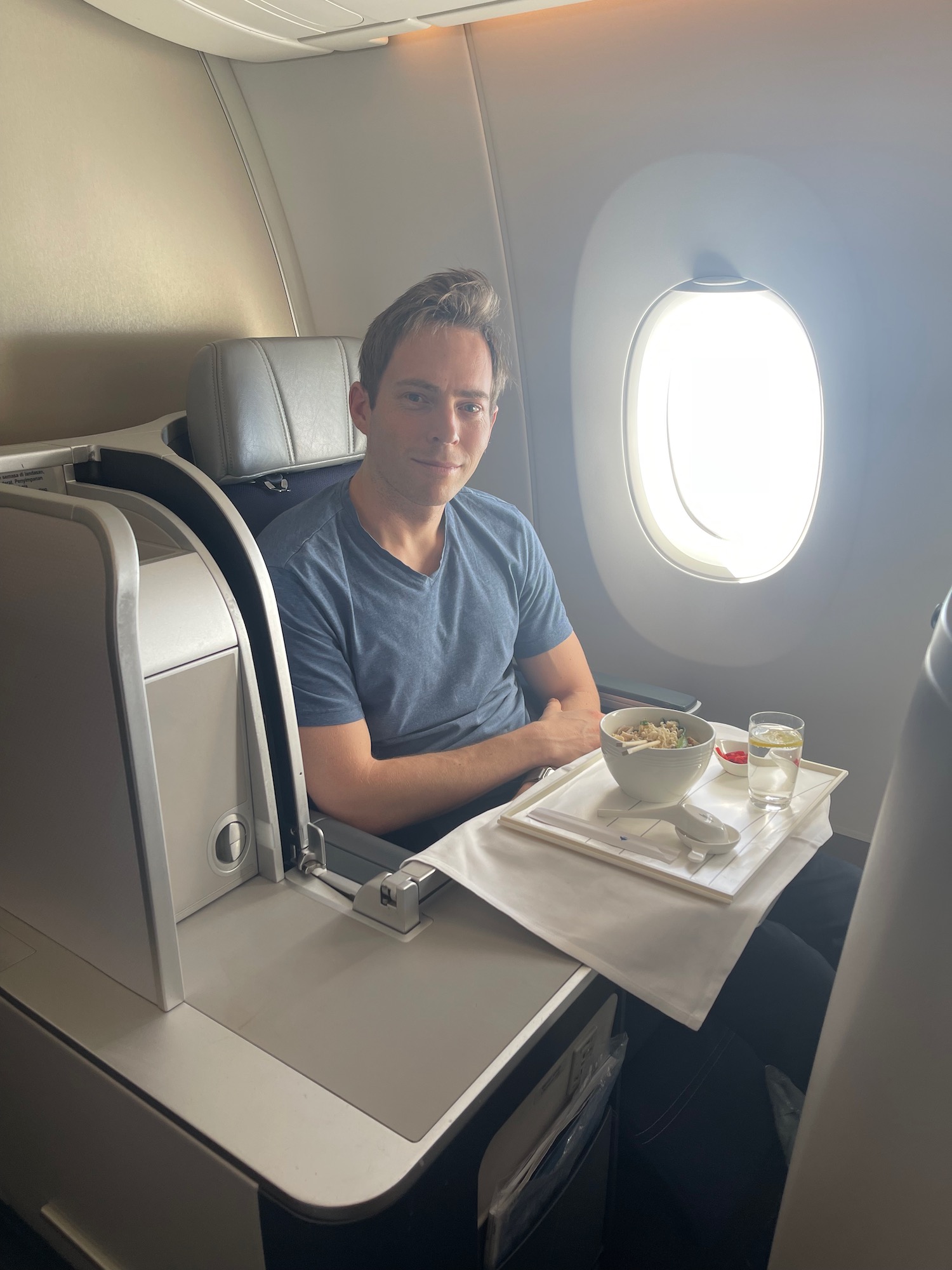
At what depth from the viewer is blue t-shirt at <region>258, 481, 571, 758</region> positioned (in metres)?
1.52

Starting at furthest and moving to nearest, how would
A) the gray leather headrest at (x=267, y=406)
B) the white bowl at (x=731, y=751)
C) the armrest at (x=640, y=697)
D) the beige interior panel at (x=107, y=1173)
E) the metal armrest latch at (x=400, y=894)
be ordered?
the armrest at (x=640, y=697) → the gray leather headrest at (x=267, y=406) → the white bowl at (x=731, y=751) → the metal armrest latch at (x=400, y=894) → the beige interior panel at (x=107, y=1173)

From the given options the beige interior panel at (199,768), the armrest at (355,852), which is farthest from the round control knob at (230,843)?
the armrest at (355,852)

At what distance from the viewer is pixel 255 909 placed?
1.21 m

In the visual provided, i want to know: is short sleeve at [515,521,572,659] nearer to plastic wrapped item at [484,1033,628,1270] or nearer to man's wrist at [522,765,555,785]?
man's wrist at [522,765,555,785]

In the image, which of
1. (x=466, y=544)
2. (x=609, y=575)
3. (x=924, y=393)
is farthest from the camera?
(x=609, y=575)

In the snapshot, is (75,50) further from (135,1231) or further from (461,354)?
(135,1231)

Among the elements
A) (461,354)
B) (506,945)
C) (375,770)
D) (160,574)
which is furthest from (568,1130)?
(461,354)

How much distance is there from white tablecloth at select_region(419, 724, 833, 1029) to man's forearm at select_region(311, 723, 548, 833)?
24 cm

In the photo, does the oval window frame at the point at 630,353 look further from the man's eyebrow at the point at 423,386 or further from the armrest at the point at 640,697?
the man's eyebrow at the point at 423,386

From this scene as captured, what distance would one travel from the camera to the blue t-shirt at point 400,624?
1516 mm

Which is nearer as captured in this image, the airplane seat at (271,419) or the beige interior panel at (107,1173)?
the beige interior panel at (107,1173)

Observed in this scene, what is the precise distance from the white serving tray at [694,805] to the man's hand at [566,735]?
0.11m

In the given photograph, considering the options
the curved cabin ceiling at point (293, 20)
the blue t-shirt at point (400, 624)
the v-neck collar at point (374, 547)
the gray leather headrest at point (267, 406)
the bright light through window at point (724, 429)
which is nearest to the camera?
the blue t-shirt at point (400, 624)

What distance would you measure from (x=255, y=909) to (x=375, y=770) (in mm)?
341
